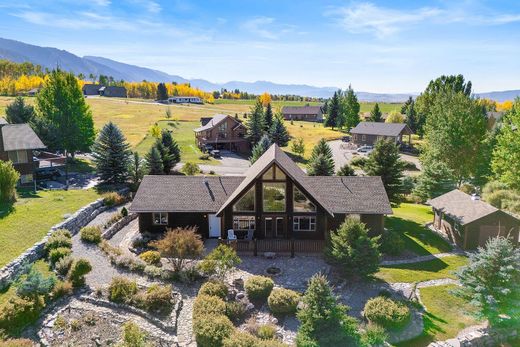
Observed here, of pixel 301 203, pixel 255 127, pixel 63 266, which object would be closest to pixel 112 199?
pixel 63 266

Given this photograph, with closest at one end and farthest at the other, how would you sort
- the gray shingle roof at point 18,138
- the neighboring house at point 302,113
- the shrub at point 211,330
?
the shrub at point 211,330
the gray shingle roof at point 18,138
the neighboring house at point 302,113

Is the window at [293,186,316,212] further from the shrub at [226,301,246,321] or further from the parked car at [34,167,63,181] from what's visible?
the parked car at [34,167,63,181]

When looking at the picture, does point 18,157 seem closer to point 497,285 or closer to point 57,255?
point 57,255

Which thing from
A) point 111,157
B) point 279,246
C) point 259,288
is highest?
point 111,157

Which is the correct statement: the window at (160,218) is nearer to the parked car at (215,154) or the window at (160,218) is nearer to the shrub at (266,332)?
the shrub at (266,332)

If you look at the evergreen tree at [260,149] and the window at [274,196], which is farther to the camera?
the evergreen tree at [260,149]

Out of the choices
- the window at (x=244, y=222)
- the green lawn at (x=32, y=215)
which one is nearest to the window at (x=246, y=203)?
the window at (x=244, y=222)

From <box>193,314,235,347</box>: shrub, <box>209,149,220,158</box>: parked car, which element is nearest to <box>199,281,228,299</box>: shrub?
<box>193,314,235,347</box>: shrub
